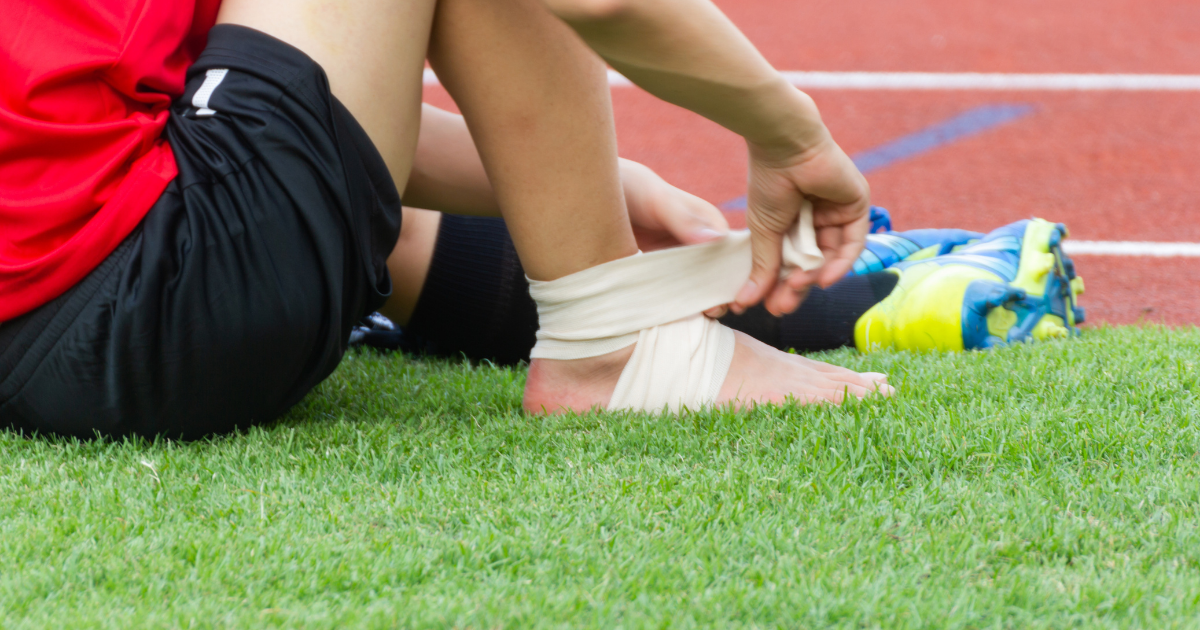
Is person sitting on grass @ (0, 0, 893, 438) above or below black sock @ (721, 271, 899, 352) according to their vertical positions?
above

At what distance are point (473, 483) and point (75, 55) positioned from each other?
59 centimetres

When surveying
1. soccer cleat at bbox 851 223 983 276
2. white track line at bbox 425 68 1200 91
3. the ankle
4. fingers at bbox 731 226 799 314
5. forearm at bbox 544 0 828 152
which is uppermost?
forearm at bbox 544 0 828 152

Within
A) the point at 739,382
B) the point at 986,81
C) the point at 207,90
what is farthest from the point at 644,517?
the point at 986,81

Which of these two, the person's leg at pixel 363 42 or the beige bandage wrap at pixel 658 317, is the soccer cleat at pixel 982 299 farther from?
the person's leg at pixel 363 42

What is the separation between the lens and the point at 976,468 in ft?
3.81

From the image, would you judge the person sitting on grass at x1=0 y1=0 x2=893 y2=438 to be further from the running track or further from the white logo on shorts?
the running track

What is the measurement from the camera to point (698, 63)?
104 centimetres

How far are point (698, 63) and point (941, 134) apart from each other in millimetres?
3124

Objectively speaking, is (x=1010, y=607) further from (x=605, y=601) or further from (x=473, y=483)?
(x=473, y=483)

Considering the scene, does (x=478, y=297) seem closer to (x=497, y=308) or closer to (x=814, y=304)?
(x=497, y=308)

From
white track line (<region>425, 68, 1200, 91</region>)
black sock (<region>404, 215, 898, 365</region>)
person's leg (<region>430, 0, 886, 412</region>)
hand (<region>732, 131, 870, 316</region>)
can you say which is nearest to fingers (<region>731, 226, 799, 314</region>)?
hand (<region>732, 131, 870, 316</region>)

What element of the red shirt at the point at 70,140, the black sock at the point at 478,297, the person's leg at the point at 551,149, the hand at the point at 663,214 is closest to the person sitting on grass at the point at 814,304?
the black sock at the point at 478,297

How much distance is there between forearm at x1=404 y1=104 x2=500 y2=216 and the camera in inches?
65.8

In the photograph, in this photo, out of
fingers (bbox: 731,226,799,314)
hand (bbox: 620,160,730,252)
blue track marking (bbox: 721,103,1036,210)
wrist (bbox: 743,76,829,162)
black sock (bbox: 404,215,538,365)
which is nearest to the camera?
wrist (bbox: 743,76,829,162)
